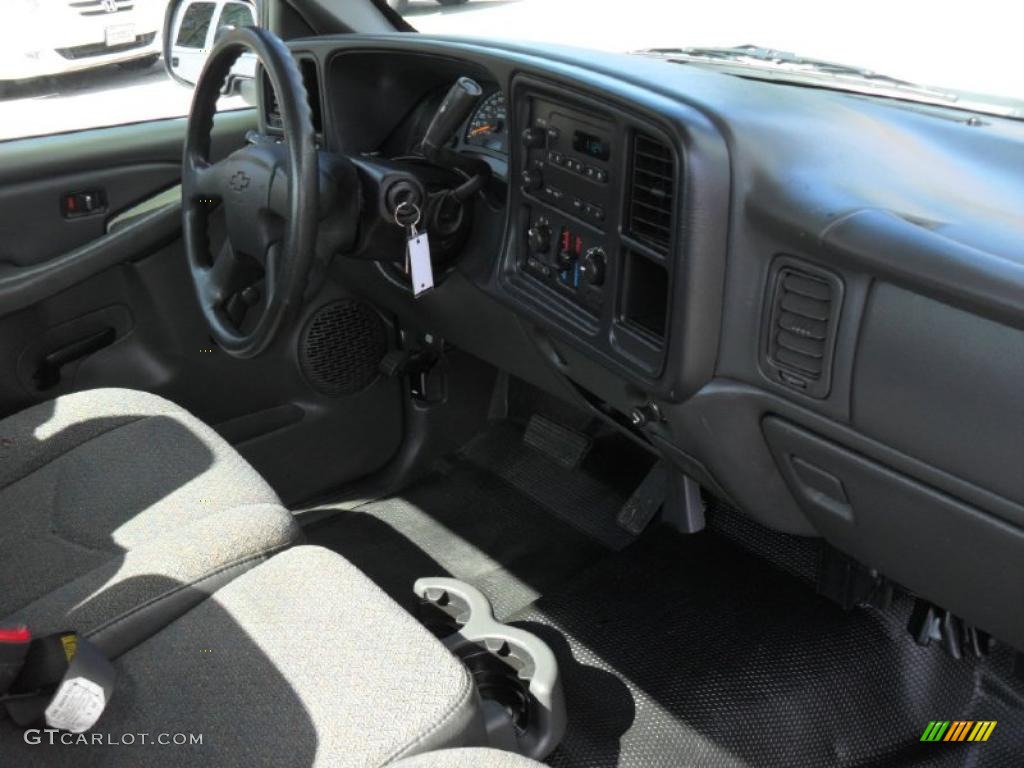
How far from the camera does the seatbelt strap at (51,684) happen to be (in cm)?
115

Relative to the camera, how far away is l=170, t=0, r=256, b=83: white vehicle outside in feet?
8.16

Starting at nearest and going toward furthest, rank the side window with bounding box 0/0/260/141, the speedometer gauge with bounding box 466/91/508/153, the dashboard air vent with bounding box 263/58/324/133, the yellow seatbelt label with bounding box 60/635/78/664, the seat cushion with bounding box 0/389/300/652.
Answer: the yellow seatbelt label with bounding box 60/635/78/664 < the seat cushion with bounding box 0/389/300/652 < the speedometer gauge with bounding box 466/91/508/153 < the dashboard air vent with bounding box 263/58/324/133 < the side window with bounding box 0/0/260/141

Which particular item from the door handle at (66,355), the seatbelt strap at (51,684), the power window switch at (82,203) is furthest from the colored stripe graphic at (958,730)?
the power window switch at (82,203)

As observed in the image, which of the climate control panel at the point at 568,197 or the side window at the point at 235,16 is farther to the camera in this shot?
the side window at the point at 235,16

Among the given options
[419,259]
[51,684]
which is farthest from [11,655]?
[419,259]

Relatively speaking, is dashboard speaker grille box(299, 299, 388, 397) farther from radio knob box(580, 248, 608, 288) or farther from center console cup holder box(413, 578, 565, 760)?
radio knob box(580, 248, 608, 288)

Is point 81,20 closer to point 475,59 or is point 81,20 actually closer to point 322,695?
point 475,59

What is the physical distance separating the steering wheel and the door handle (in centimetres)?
43

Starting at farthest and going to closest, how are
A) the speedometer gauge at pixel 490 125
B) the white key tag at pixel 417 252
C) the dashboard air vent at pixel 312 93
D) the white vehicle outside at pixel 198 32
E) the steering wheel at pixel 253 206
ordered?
the white vehicle outside at pixel 198 32 → the dashboard air vent at pixel 312 93 → the speedometer gauge at pixel 490 125 → the white key tag at pixel 417 252 → the steering wheel at pixel 253 206

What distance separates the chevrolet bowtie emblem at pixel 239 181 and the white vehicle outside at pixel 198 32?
30.0 inches

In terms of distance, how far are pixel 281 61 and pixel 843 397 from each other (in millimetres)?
936

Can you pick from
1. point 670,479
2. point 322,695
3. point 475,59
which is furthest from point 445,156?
point 322,695

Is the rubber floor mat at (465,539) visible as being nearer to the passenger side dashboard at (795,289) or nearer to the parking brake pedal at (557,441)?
the parking brake pedal at (557,441)

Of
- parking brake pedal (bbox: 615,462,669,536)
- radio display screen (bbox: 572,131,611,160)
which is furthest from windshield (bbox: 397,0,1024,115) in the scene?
parking brake pedal (bbox: 615,462,669,536)
